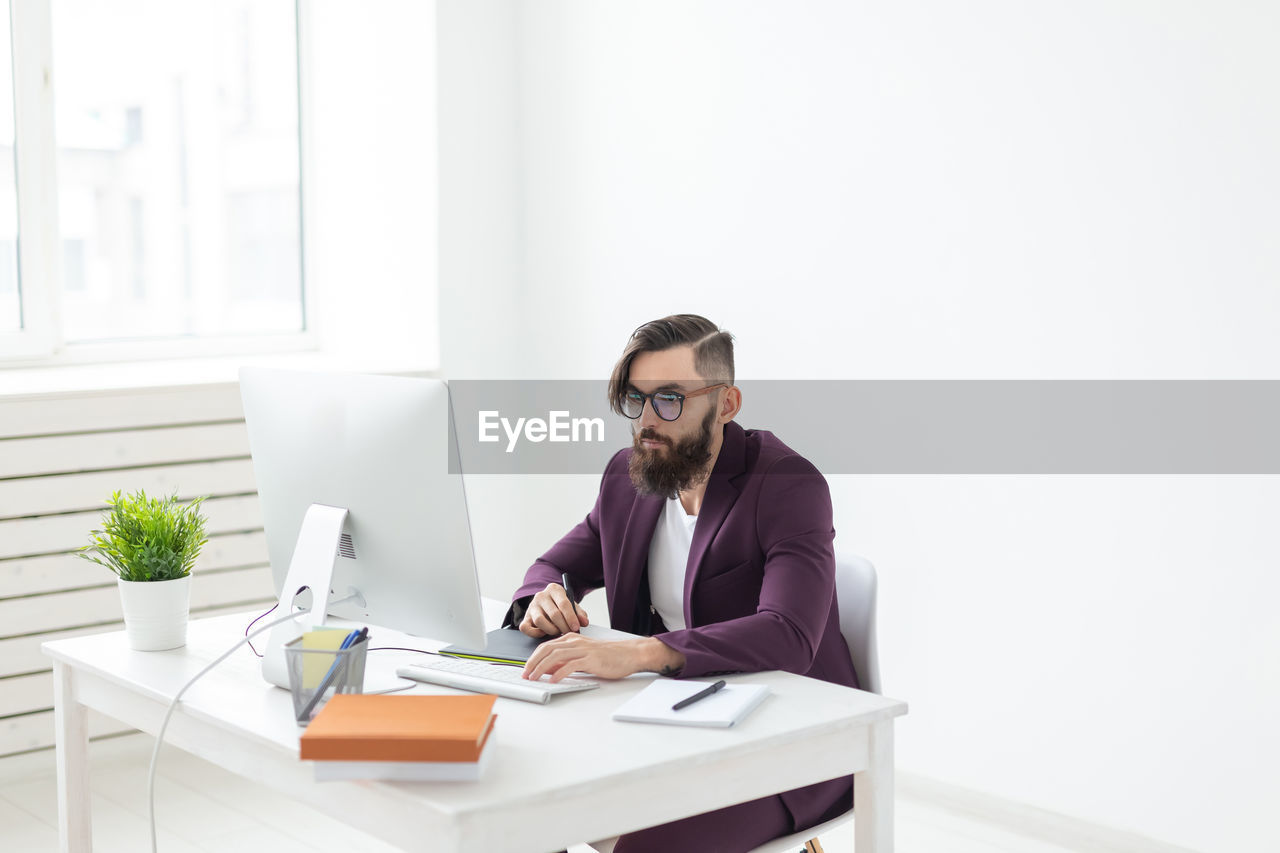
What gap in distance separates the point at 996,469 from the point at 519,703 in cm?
169

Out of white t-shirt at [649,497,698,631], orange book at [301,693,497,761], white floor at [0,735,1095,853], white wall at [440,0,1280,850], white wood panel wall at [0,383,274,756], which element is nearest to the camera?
orange book at [301,693,497,761]

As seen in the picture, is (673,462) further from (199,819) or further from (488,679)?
(199,819)

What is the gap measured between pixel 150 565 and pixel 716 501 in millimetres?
A: 916

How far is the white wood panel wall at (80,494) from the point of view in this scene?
3.46 m

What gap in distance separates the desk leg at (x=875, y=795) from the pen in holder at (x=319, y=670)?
686 mm

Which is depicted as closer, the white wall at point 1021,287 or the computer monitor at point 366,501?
the computer monitor at point 366,501

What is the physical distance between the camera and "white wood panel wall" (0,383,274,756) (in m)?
3.46

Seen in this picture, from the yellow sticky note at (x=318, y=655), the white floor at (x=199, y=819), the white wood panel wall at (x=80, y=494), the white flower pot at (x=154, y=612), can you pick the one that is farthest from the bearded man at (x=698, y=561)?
the white wood panel wall at (x=80, y=494)

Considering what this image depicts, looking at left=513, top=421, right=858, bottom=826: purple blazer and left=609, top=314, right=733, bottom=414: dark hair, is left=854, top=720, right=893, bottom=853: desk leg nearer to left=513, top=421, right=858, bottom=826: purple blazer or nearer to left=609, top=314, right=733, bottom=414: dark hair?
left=513, top=421, right=858, bottom=826: purple blazer

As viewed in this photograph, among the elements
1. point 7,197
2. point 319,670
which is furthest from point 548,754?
point 7,197

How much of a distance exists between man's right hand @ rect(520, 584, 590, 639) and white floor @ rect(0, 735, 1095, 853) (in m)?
0.98

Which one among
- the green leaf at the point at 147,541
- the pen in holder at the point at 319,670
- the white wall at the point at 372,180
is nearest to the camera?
the pen in holder at the point at 319,670

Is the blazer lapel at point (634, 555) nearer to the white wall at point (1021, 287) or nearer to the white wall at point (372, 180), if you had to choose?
the white wall at point (1021, 287)

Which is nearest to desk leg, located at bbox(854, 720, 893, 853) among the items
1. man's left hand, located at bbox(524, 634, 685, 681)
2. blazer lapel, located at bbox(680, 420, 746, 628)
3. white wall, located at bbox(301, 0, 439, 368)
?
man's left hand, located at bbox(524, 634, 685, 681)
